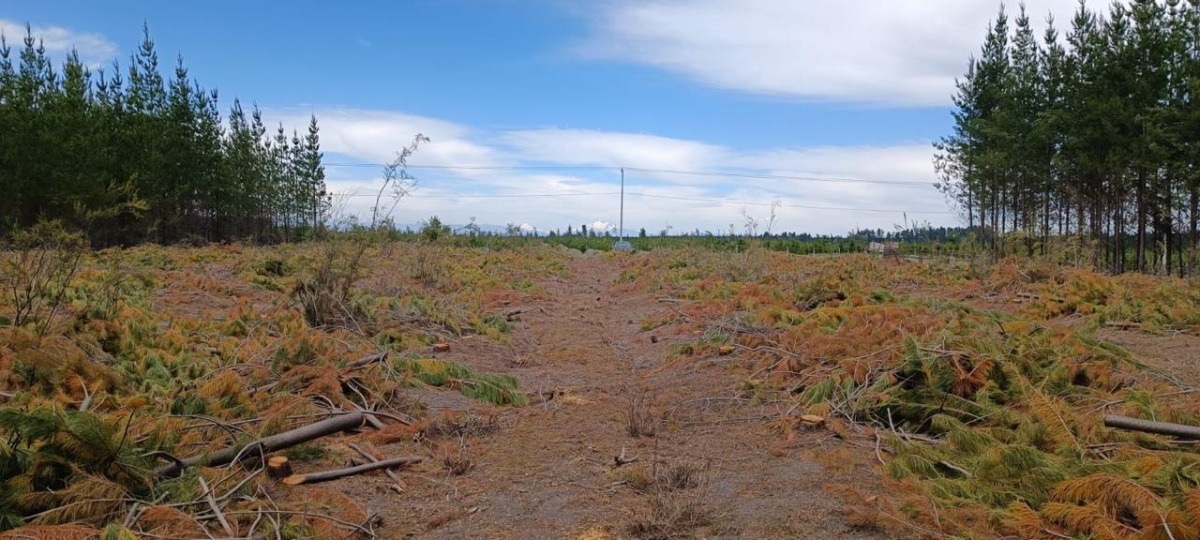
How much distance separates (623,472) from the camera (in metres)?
4.26

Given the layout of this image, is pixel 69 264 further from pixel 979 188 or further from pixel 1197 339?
pixel 979 188

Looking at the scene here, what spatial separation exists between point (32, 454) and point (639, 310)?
381 inches

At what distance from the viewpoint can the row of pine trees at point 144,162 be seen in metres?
22.0

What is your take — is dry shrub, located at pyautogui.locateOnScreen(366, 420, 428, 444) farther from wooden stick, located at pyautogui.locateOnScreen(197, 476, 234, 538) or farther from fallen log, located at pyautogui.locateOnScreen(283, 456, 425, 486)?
wooden stick, located at pyautogui.locateOnScreen(197, 476, 234, 538)

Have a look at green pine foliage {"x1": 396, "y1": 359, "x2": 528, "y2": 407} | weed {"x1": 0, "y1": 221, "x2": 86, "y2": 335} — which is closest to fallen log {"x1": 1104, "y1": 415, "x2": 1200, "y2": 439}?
green pine foliage {"x1": 396, "y1": 359, "x2": 528, "y2": 407}

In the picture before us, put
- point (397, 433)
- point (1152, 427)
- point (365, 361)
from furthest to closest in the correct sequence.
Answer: point (365, 361) → point (397, 433) → point (1152, 427)

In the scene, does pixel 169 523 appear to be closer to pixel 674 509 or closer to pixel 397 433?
pixel 397 433

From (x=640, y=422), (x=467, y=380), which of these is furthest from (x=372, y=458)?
(x=467, y=380)

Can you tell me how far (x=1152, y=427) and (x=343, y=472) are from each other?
423 centimetres

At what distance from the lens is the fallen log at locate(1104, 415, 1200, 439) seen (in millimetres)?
3764

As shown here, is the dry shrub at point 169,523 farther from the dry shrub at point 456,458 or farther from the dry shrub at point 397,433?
the dry shrub at point 397,433

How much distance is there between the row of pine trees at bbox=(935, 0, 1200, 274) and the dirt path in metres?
12.1

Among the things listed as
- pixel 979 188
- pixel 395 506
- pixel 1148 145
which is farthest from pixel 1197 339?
pixel 979 188

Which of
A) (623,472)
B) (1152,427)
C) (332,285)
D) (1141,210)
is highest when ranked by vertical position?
(1141,210)
